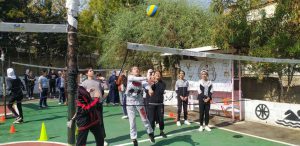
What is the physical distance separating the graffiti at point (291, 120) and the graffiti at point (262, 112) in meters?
0.56

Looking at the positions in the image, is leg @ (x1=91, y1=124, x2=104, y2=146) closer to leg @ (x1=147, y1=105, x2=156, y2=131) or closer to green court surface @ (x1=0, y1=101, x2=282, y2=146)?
green court surface @ (x1=0, y1=101, x2=282, y2=146)

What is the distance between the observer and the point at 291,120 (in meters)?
10.2

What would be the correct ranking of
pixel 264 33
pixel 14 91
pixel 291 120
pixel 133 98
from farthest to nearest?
1. pixel 264 33
2. pixel 14 91
3. pixel 291 120
4. pixel 133 98

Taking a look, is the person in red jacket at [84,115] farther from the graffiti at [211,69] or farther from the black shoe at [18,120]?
the graffiti at [211,69]

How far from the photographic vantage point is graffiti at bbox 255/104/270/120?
10969 millimetres

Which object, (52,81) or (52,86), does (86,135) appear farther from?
(52,86)

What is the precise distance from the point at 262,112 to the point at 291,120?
107cm

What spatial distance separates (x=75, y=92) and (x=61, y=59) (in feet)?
85.0

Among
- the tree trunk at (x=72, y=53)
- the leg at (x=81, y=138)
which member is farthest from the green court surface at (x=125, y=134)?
the tree trunk at (x=72, y=53)

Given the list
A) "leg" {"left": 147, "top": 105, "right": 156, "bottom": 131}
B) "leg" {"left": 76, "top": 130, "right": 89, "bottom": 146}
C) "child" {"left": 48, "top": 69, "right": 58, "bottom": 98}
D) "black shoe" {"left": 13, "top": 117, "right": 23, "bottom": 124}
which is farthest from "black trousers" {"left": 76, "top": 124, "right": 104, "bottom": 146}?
"child" {"left": 48, "top": 69, "right": 58, "bottom": 98}

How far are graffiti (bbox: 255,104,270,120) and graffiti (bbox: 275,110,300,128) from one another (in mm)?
555

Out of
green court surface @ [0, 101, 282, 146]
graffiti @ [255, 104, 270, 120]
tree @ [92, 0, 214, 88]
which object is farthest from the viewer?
tree @ [92, 0, 214, 88]

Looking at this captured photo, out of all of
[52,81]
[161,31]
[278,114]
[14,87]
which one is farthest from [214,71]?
[52,81]

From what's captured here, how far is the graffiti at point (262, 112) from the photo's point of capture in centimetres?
1097
